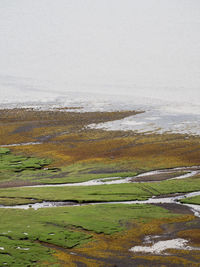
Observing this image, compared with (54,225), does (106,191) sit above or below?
above

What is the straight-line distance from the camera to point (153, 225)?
24.5 m

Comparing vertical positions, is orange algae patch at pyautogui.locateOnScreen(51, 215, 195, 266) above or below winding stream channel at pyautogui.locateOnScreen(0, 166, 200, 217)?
below

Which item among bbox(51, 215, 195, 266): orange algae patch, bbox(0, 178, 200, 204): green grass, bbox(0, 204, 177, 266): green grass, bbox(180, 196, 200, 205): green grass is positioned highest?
bbox(0, 178, 200, 204): green grass

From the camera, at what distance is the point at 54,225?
24219 millimetres

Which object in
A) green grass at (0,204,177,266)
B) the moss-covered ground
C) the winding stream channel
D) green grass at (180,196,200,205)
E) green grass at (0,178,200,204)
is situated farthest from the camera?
green grass at (0,178,200,204)

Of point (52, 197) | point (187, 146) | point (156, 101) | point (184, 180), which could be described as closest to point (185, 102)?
point (156, 101)

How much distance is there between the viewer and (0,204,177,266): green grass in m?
20.6

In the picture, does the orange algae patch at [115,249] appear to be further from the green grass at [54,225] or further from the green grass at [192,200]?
the green grass at [192,200]

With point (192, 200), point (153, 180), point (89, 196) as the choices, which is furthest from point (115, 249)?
point (153, 180)

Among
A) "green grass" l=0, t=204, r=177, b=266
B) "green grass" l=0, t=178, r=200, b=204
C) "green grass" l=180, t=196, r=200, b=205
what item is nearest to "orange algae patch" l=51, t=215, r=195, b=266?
"green grass" l=0, t=204, r=177, b=266

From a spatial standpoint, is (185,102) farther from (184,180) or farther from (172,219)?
(172,219)

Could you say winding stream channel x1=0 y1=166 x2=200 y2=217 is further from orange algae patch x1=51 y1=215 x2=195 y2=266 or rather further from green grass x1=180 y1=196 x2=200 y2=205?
orange algae patch x1=51 y1=215 x2=195 y2=266

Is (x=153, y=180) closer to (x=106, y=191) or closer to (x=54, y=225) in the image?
(x=106, y=191)

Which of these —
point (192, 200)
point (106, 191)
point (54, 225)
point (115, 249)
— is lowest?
point (115, 249)
